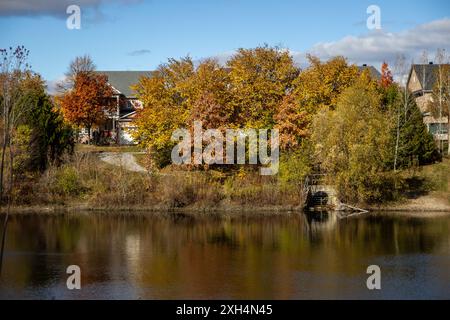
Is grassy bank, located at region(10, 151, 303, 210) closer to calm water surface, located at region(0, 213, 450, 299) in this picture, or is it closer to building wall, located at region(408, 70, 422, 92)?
calm water surface, located at region(0, 213, 450, 299)

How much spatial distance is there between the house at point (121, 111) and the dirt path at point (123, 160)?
5.39 meters

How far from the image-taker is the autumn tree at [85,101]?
6831 centimetres

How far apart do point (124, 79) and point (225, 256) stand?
5741 centimetres

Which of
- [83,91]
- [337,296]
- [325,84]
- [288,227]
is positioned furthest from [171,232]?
[83,91]

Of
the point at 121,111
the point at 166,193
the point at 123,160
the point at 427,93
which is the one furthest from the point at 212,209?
the point at 121,111

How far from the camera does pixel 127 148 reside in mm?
66125

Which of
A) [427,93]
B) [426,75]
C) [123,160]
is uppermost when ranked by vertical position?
[426,75]

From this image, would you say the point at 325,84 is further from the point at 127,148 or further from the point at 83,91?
the point at 83,91

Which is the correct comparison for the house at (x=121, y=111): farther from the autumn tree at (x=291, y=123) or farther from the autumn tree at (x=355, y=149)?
the autumn tree at (x=355, y=149)

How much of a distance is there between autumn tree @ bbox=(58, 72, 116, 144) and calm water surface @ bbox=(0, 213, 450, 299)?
928 inches

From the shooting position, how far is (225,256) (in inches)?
1272

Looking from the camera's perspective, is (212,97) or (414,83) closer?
(212,97)

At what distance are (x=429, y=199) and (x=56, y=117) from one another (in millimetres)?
27595

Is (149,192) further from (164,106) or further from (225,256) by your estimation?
(225,256)
